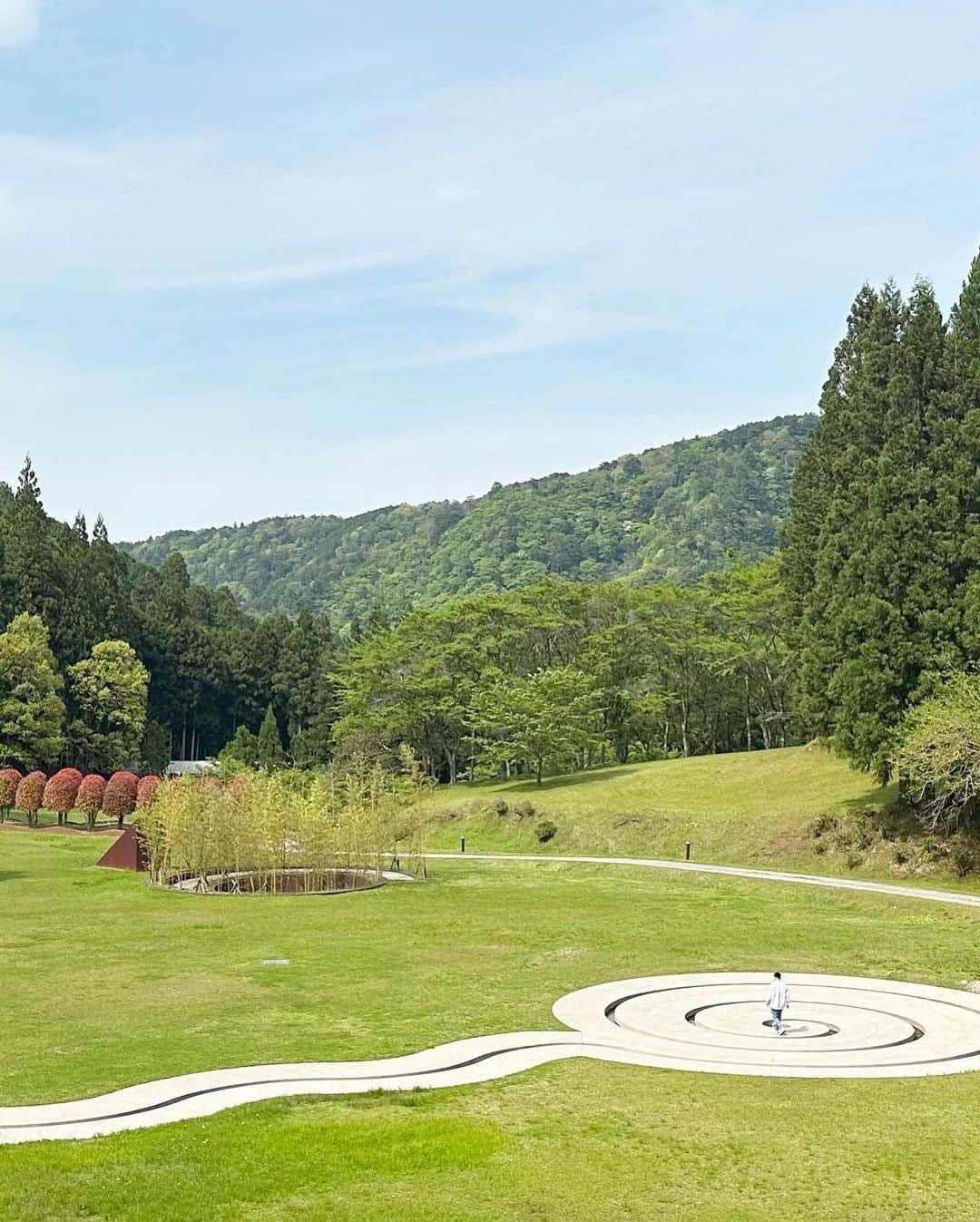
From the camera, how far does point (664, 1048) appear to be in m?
17.7

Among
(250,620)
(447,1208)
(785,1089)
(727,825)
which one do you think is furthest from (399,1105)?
(250,620)

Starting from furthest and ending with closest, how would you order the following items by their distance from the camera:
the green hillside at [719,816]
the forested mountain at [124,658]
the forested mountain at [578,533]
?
1. the forested mountain at [578,533]
2. the forested mountain at [124,658]
3. the green hillside at [719,816]

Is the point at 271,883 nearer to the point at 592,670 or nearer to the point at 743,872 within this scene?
the point at 743,872

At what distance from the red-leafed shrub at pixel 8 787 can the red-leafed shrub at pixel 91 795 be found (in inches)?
142

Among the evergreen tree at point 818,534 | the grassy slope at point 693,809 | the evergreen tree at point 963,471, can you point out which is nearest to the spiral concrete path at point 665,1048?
the evergreen tree at point 963,471

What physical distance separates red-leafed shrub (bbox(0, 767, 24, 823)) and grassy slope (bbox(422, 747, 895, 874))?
19.8 metres

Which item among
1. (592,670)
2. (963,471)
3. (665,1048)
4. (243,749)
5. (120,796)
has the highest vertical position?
(963,471)

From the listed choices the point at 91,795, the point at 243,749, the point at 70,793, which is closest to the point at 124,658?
the point at 243,749

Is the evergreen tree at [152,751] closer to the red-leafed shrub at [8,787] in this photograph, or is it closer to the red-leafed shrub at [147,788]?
the red-leafed shrub at [8,787]

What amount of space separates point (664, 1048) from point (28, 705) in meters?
58.0

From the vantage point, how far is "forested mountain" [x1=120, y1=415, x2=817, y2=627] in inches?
5477

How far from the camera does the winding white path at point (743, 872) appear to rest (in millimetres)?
33688

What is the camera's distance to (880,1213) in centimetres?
1131

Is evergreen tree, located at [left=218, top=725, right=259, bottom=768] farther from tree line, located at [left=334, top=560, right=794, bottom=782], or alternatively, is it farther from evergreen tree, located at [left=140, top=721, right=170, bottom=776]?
tree line, located at [left=334, top=560, right=794, bottom=782]
